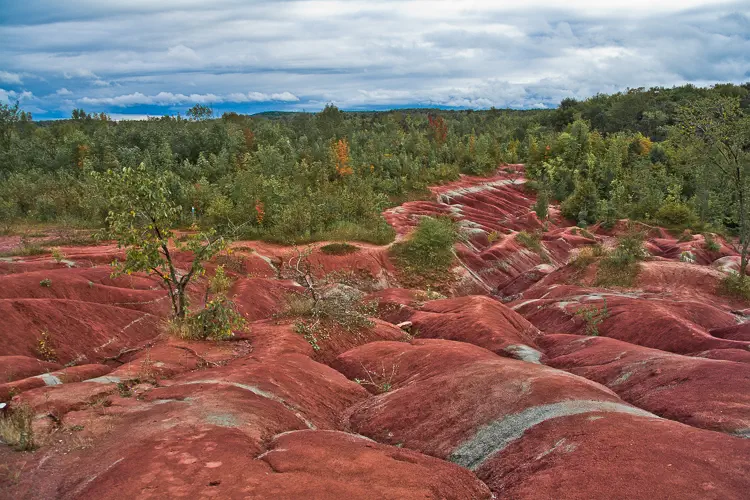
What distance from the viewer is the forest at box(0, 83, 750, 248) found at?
1115 inches

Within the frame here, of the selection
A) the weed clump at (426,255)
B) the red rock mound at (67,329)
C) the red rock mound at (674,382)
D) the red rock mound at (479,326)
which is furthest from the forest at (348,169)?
the red rock mound at (674,382)

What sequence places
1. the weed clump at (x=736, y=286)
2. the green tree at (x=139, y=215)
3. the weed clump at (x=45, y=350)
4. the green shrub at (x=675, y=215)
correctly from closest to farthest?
the green tree at (x=139, y=215)
the weed clump at (x=45, y=350)
the weed clump at (x=736, y=286)
the green shrub at (x=675, y=215)

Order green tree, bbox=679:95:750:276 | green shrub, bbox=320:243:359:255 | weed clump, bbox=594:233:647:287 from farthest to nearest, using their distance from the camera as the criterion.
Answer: green shrub, bbox=320:243:359:255, weed clump, bbox=594:233:647:287, green tree, bbox=679:95:750:276

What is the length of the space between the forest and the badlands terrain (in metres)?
3.89

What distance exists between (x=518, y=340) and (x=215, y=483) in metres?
11.5

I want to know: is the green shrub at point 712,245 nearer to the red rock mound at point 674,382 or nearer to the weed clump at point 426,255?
the weed clump at point 426,255

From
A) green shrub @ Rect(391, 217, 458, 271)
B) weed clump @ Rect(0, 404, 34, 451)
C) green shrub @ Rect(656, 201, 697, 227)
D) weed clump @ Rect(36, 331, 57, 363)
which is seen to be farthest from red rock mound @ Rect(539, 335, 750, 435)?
green shrub @ Rect(656, 201, 697, 227)

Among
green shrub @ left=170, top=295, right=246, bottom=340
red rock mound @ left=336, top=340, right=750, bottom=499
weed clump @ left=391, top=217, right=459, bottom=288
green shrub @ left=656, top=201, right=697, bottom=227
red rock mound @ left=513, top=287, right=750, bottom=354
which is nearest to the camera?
red rock mound @ left=336, top=340, right=750, bottom=499

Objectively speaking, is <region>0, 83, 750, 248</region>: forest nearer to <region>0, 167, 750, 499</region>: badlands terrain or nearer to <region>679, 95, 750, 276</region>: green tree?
<region>679, 95, 750, 276</region>: green tree

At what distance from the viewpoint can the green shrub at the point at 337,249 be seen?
1082 inches

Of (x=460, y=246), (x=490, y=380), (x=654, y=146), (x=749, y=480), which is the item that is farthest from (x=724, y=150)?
(x=654, y=146)

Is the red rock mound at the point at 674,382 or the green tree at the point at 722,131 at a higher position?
the green tree at the point at 722,131

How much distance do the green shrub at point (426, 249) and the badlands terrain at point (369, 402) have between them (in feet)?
32.5

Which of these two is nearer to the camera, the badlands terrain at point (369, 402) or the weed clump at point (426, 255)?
the badlands terrain at point (369, 402)
